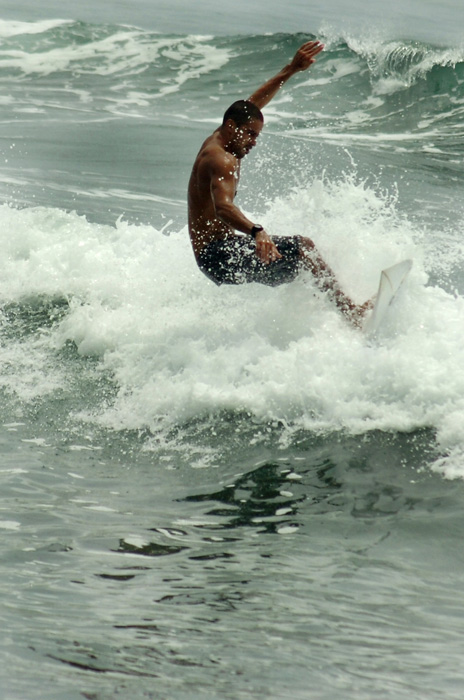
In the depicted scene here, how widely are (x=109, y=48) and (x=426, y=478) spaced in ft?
84.7

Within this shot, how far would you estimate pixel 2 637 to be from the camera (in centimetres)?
292

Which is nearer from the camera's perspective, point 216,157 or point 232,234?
point 216,157

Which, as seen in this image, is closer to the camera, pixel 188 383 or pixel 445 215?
pixel 188 383

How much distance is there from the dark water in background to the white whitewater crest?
2 cm

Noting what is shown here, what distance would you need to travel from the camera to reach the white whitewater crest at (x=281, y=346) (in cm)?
551

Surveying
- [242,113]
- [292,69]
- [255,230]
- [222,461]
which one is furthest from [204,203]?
[222,461]

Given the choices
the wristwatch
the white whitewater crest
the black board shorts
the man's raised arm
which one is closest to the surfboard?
the white whitewater crest

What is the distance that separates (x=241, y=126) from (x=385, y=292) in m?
1.51

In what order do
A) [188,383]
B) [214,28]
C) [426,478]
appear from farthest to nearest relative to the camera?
[214,28] → [188,383] → [426,478]

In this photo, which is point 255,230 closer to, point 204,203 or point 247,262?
point 247,262

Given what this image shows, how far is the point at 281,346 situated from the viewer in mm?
6320

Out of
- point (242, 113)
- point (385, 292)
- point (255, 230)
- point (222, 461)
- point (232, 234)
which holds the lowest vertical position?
point (222, 461)

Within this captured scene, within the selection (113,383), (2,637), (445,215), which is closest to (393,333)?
(113,383)

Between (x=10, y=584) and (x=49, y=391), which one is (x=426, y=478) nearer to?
(x=10, y=584)
